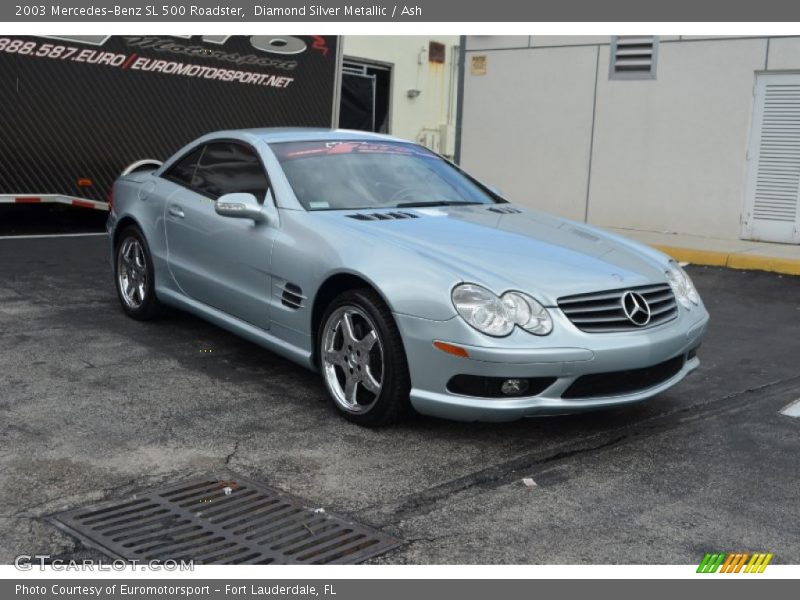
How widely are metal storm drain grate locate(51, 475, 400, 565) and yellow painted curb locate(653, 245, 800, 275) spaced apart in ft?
26.1

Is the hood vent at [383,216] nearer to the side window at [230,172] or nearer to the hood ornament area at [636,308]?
the side window at [230,172]

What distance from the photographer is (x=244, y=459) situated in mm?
4395

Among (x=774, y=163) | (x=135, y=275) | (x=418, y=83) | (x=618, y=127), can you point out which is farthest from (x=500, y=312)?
(x=418, y=83)

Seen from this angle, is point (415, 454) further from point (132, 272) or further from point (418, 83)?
point (418, 83)

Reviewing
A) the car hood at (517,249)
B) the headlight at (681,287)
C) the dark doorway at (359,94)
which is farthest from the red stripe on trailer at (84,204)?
the dark doorway at (359,94)

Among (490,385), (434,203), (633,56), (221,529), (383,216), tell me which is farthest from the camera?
(633,56)

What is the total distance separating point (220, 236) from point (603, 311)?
2.44 metres

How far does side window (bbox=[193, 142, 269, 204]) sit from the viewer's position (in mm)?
5840

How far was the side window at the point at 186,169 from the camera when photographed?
6.59m

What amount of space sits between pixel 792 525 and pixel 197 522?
89.1 inches

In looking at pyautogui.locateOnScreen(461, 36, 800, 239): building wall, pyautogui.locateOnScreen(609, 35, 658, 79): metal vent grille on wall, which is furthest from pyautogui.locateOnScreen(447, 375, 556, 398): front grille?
pyautogui.locateOnScreen(609, 35, 658, 79): metal vent grille on wall

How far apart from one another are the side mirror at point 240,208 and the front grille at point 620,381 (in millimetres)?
2047

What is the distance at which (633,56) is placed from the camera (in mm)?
13148

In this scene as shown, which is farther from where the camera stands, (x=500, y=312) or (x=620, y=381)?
(x=620, y=381)
